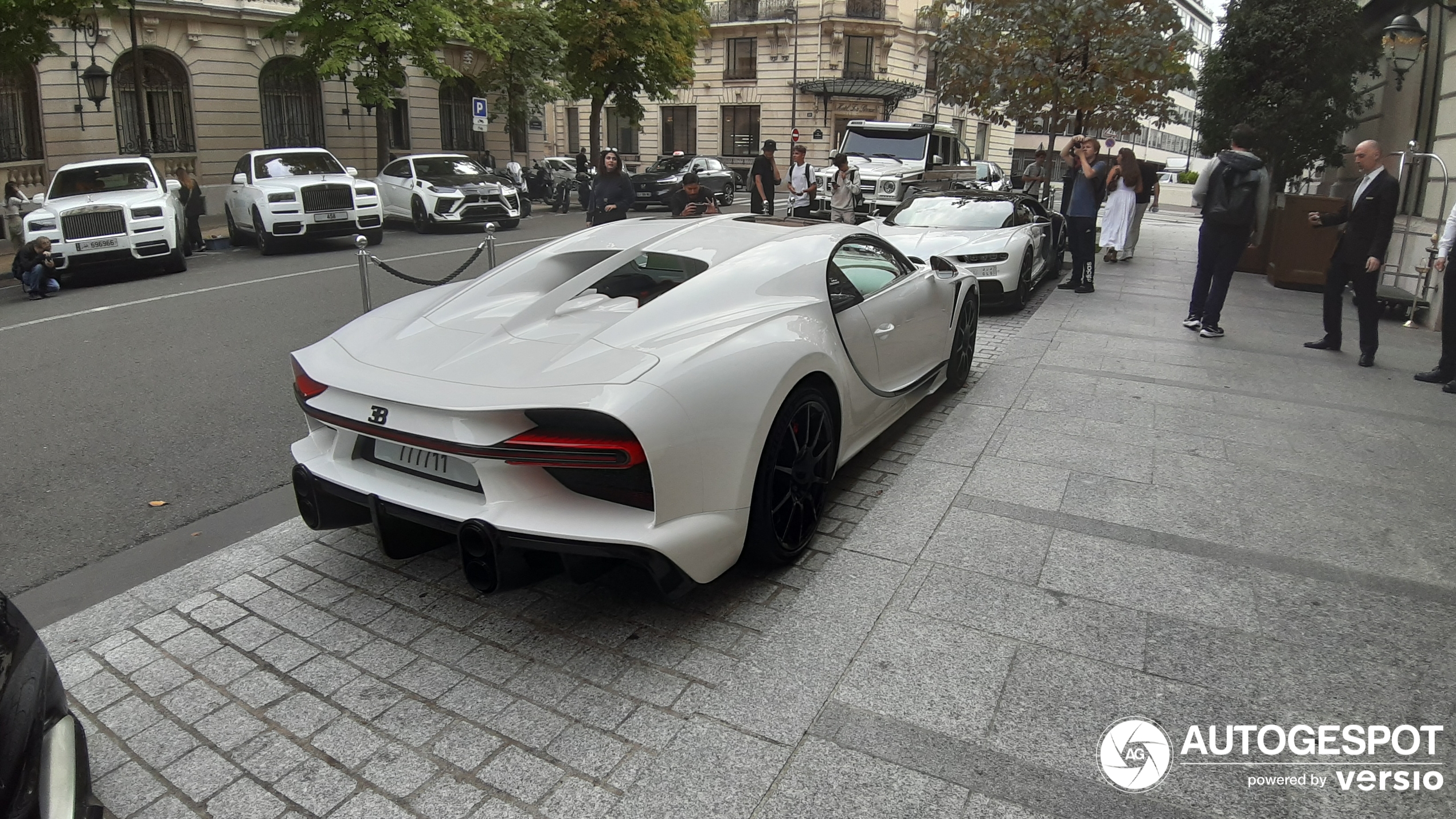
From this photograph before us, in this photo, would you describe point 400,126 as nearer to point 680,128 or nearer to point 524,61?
point 524,61

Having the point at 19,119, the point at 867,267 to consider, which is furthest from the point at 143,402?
the point at 19,119

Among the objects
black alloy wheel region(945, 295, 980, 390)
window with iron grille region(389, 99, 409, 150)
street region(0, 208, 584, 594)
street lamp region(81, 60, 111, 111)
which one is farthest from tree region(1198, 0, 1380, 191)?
window with iron grille region(389, 99, 409, 150)

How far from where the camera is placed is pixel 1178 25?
51.5 feet

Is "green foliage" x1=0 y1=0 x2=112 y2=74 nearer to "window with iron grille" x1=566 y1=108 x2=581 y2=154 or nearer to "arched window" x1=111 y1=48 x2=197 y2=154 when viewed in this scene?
"arched window" x1=111 y1=48 x2=197 y2=154

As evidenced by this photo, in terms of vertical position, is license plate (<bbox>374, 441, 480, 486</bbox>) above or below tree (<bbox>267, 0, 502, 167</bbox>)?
below

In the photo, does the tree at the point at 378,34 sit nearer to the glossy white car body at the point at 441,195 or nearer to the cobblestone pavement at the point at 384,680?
the glossy white car body at the point at 441,195

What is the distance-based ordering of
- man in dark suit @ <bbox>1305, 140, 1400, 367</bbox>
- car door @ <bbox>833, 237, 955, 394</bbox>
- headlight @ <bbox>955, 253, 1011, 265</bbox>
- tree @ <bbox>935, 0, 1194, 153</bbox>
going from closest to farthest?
car door @ <bbox>833, 237, 955, 394</bbox> < man in dark suit @ <bbox>1305, 140, 1400, 367</bbox> < headlight @ <bbox>955, 253, 1011, 265</bbox> < tree @ <bbox>935, 0, 1194, 153</bbox>

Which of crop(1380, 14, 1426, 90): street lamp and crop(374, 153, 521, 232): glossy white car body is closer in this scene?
crop(1380, 14, 1426, 90): street lamp

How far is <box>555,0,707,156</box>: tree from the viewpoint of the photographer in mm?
30156

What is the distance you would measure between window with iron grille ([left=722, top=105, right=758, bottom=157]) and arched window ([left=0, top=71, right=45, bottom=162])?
31961 millimetres

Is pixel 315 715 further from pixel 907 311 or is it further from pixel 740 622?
pixel 907 311

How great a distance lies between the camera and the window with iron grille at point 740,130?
47.8m

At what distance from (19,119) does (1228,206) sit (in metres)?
26.4

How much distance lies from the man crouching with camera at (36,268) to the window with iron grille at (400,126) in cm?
2033
